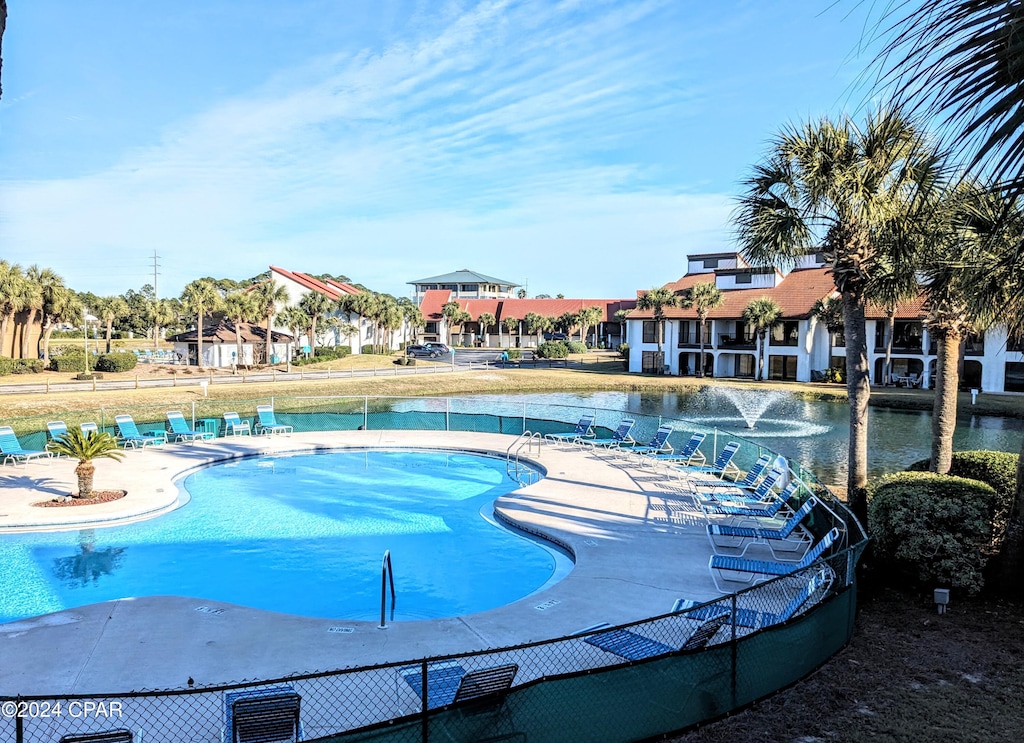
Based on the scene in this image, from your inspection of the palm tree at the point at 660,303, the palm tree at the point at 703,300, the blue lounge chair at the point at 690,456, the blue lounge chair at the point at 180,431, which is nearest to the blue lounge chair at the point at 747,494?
the blue lounge chair at the point at 690,456

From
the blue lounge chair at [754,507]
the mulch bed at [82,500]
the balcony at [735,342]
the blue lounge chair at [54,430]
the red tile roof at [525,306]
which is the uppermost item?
the red tile roof at [525,306]

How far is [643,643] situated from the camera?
7.59 meters

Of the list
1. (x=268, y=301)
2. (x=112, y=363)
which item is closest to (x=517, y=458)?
(x=112, y=363)

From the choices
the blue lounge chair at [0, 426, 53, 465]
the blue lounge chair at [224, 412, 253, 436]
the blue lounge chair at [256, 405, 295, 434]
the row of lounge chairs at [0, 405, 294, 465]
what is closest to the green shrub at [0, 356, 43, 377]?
the row of lounge chairs at [0, 405, 294, 465]

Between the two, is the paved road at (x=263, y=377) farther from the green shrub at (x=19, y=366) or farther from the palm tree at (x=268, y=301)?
the green shrub at (x=19, y=366)

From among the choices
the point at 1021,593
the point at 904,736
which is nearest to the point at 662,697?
the point at 904,736

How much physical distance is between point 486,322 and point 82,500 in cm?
6990

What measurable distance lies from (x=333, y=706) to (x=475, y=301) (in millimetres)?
82950

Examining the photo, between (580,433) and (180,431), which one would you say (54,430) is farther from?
(580,433)

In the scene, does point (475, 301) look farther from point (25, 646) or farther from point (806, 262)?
point (25, 646)

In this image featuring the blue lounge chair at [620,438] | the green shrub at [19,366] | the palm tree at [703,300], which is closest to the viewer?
the blue lounge chair at [620,438]

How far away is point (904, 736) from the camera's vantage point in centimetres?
639

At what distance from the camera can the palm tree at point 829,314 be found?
45469mm

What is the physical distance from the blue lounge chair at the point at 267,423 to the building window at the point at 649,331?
39.2 meters
